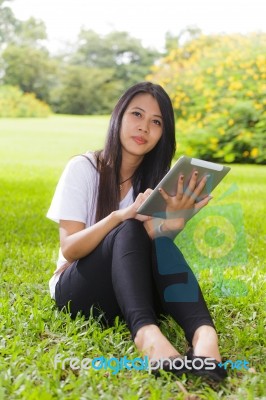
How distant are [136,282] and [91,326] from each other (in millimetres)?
325

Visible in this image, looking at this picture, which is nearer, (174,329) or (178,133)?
(174,329)

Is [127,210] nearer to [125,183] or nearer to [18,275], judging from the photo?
[125,183]

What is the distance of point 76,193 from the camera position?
2281 millimetres

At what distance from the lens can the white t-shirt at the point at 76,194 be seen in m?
2.25

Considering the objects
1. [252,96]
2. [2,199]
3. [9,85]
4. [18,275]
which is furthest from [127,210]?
[9,85]

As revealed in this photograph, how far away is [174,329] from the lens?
2.29 metres

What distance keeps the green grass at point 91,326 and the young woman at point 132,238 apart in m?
0.08

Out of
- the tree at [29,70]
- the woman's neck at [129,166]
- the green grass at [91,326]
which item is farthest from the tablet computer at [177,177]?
the tree at [29,70]

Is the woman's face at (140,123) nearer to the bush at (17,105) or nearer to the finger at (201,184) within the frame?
the finger at (201,184)

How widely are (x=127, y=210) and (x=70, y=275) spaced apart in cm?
31

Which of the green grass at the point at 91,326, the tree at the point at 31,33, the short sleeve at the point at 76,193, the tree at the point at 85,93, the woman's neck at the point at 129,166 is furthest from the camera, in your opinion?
the tree at the point at 31,33

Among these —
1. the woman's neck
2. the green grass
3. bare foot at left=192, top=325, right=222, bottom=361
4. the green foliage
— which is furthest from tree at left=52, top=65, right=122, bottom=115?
bare foot at left=192, top=325, right=222, bottom=361

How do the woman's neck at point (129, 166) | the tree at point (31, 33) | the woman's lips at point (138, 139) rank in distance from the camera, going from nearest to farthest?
the woman's lips at point (138, 139), the woman's neck at point (129, 166), the tree at point (31, 33)

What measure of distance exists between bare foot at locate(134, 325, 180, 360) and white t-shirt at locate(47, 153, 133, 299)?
52cm
